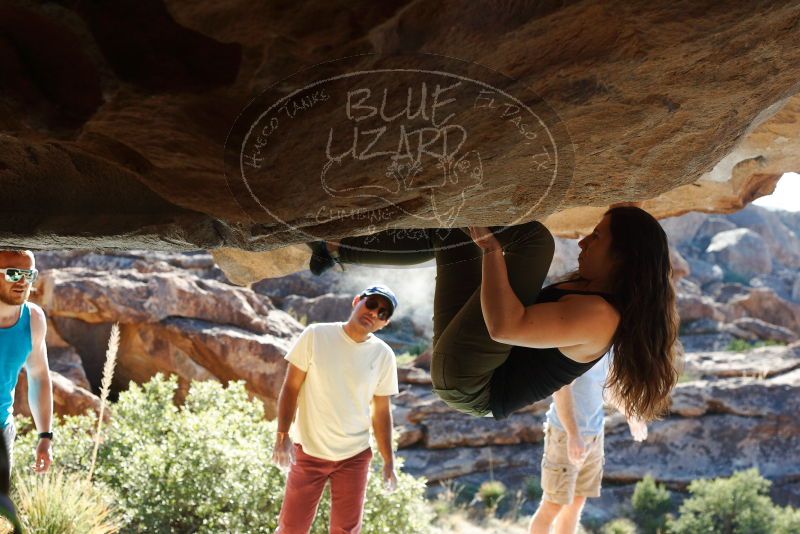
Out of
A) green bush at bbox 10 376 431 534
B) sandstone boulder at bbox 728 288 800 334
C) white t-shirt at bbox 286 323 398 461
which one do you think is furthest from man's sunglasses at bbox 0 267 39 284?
sandstone boulder at bbox 728 288 800 334

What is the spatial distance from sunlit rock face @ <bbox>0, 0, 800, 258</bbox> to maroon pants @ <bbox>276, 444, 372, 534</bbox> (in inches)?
81.8

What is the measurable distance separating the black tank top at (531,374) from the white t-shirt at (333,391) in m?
1.35

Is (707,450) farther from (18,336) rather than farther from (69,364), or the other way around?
(18,336)

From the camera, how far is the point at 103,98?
4.28ft

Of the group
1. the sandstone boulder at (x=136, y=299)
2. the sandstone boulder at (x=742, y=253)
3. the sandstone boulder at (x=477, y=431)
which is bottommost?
the sandstone boulder at (x=477, y=431)

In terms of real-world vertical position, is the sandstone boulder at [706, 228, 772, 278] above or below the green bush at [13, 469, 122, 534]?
above

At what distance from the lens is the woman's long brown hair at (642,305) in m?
2.15

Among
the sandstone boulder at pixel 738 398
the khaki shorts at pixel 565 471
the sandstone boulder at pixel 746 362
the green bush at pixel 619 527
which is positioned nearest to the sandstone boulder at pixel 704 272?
the sandstone boulder at pixel 746 362

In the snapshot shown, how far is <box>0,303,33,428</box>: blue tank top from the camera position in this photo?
10.2ft

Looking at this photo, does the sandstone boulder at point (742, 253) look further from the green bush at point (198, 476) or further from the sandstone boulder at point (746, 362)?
the green bush at point (198, 476)

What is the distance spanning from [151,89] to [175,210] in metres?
0.52

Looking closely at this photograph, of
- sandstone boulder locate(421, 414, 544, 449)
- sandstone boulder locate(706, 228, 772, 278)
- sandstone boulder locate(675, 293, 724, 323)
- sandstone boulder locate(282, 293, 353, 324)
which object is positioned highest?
sandstone boulder locate(706, 228, 772, 278)

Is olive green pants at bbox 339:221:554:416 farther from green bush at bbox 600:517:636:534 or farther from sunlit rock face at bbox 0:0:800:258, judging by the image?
green bush at bbox 600:517:636:534

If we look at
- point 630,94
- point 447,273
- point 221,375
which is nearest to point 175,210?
point 447,273
